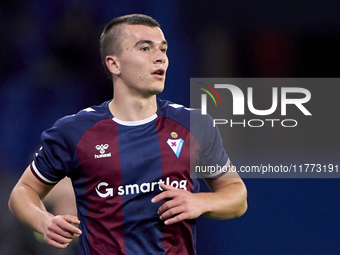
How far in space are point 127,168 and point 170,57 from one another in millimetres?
2034

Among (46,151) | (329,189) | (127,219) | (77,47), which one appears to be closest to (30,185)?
(46,151)

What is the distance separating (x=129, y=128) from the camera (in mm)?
2348

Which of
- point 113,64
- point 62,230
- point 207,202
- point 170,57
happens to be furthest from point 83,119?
point 170,57

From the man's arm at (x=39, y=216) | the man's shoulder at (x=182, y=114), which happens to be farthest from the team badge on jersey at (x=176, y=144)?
the man's arm at (x=39, y=216)

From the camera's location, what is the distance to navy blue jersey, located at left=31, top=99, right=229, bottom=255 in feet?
7.10


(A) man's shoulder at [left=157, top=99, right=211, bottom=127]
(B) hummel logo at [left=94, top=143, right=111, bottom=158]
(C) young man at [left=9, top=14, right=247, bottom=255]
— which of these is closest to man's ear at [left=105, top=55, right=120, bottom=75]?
(C) young man at [left=9, top=14, right=247, bottom=255]

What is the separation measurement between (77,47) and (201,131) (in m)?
2.29

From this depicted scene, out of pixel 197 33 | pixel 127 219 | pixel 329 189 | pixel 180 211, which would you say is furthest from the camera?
pixel 197 33

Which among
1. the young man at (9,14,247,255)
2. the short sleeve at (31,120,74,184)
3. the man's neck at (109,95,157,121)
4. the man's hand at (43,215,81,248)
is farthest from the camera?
the man's neck at (109,95,157,121)

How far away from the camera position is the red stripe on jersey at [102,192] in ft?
7.08

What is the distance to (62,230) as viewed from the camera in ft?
6.52

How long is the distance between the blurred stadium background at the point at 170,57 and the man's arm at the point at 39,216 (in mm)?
1753

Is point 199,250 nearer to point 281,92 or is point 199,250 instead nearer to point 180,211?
point 281,92

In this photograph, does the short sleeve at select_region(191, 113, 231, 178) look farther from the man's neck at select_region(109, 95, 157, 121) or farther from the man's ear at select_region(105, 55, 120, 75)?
the man's ear at select_region(105, 55, 120, 75)
